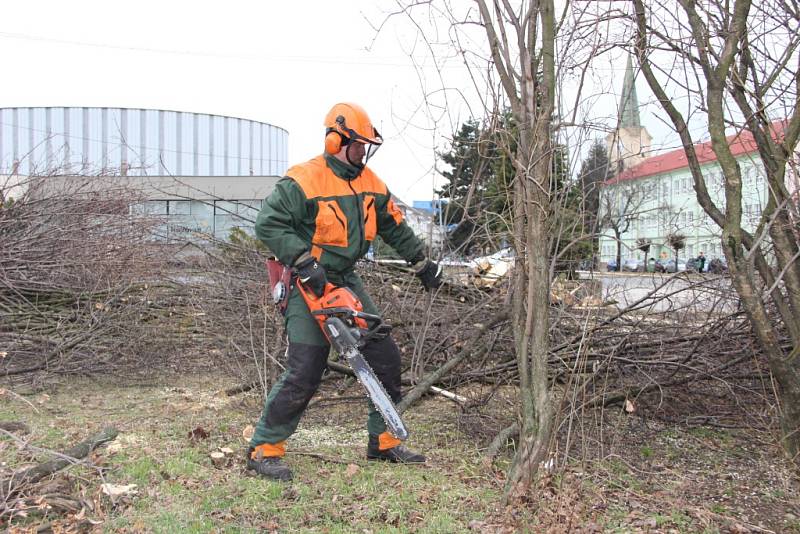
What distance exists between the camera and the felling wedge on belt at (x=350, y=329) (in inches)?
139

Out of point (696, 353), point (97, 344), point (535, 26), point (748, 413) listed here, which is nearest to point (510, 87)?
point (535, 26)

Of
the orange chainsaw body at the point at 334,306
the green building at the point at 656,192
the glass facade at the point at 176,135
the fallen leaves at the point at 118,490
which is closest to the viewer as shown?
the fallen leaves at the point at 118,490

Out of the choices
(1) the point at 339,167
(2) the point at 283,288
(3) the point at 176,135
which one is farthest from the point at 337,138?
(3) the point at 176,135

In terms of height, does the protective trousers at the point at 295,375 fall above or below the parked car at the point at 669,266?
below

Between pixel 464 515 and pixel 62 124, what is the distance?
3546 cm

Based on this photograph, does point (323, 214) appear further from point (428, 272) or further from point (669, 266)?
point (669, 266)

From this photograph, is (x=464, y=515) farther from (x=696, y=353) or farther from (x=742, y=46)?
(x=742, y=46)

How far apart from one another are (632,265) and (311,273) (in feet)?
7.21

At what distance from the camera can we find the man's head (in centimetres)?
372

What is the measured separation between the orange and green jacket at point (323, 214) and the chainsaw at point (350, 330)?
23 centimetres

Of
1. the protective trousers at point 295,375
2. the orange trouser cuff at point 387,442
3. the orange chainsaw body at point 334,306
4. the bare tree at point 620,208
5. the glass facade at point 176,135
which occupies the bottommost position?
the orange trouser cuff at point 387,442

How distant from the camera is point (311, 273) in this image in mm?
3490

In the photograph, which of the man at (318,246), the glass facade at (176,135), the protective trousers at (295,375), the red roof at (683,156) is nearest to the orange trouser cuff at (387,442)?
the man at (318,246)

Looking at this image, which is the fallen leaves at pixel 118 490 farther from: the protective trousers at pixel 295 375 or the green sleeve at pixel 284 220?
the green sleeve at pixel 284 220
